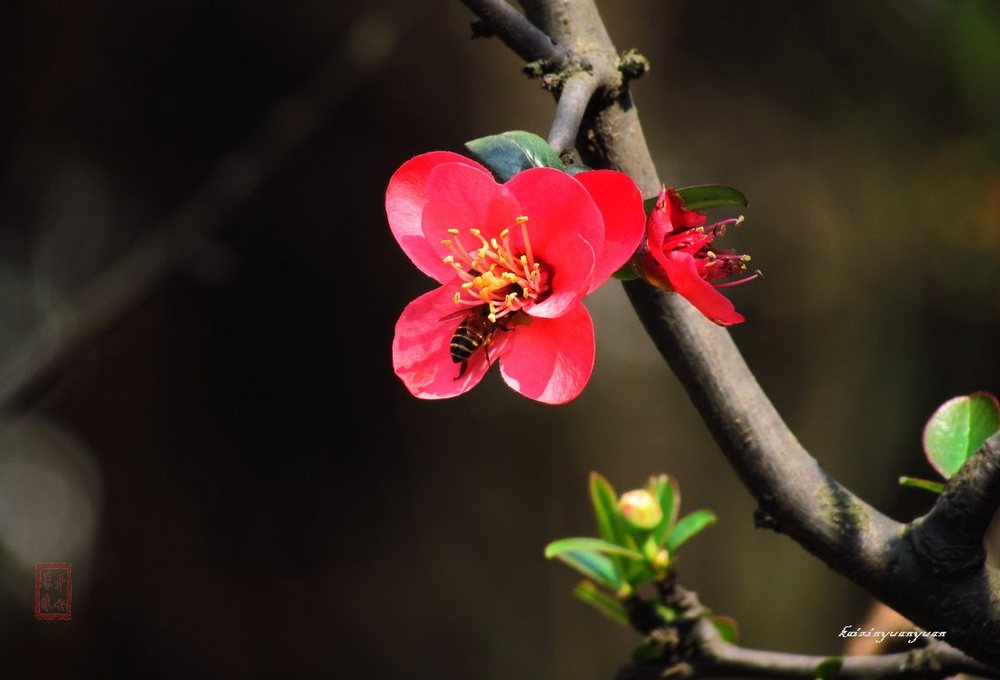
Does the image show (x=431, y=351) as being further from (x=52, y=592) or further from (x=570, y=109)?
(x=52, y=592)

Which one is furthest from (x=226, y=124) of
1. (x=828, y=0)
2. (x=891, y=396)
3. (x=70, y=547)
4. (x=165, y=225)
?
(x=891, y=396)

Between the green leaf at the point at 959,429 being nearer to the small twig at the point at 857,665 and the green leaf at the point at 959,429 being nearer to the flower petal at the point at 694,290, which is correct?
the small twig at the point at 857,665

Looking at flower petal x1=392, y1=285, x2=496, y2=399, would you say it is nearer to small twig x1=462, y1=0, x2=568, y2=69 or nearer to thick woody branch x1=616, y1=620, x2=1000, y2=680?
small twig x1=462, y1=0, x2=568, y2=69

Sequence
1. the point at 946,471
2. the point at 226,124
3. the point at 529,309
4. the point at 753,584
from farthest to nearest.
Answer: the point at 753,584
the point at 226,124
the point at 946,471
the point at 529,309

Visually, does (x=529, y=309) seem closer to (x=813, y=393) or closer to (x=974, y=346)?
(x=813, y=393)

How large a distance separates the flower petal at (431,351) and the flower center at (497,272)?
15mm

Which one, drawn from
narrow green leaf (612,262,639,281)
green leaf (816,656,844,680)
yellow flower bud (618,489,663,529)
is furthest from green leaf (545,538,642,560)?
narrow green leaf (612,262,639,281)

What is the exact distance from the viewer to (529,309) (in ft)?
1.54

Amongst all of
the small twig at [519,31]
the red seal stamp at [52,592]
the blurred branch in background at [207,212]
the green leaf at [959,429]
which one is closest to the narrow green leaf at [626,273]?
the small twig at [519,31]

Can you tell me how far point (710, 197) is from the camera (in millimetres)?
479

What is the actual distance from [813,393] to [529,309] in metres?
1.98

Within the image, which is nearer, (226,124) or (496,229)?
(496,229)

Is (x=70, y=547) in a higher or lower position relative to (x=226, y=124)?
lower

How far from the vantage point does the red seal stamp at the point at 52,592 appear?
1167 millimetres
